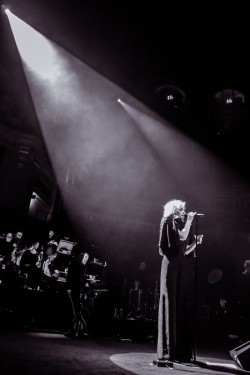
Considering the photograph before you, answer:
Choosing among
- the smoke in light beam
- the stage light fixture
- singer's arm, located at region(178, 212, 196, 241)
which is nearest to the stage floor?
singer's arm, located at region(178, 212, 196, 241)

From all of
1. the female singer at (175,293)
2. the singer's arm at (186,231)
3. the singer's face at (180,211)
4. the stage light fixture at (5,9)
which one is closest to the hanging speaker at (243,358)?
the female singer at (175,293)

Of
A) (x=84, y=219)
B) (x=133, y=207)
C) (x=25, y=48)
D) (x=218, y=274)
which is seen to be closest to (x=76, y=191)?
(x=84, y=219)

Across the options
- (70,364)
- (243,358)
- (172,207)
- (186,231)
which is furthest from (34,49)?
(243,358)

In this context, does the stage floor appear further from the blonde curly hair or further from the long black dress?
the blonde curly hair

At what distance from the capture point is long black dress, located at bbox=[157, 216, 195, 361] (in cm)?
405

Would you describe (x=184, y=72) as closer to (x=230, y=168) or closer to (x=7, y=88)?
(x=230, y=168)

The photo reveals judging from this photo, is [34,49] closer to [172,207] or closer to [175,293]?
[172,207]

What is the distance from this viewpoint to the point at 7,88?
1574 centimetres

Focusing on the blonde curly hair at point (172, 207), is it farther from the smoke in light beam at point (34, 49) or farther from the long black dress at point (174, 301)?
the smoke in light beam at point (34, 49)

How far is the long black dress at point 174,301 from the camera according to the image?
13.3 feet

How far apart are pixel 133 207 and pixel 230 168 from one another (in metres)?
6.17

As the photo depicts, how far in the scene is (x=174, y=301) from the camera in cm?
418

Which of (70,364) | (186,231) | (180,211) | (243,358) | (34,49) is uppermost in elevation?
(34,49)

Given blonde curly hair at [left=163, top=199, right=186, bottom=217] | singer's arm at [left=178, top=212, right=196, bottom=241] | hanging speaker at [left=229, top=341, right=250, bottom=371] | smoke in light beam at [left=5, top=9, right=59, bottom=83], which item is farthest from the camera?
smoke in light beam at [left=5, top=9, right=59, bottom=83]
